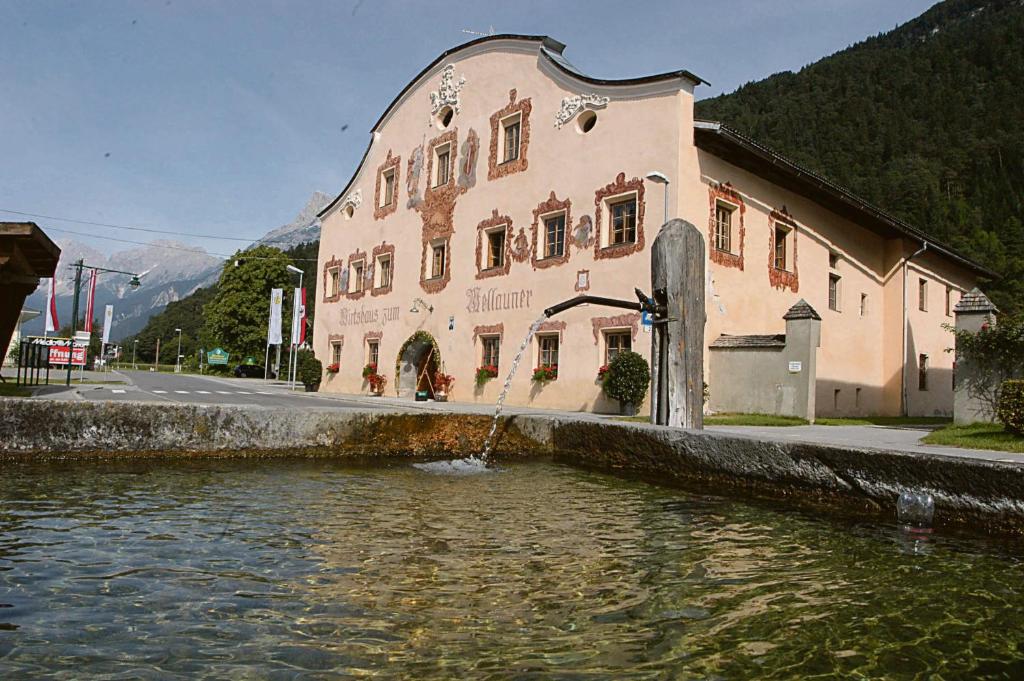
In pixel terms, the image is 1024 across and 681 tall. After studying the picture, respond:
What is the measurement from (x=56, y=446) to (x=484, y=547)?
185 inches

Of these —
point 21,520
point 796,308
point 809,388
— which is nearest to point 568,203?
point 796,308

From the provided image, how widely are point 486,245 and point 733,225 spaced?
783 cm

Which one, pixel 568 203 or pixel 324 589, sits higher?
pixel 568 203

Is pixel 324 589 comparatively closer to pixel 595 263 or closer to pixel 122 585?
pixel 122 585

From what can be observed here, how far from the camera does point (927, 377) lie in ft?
82.3

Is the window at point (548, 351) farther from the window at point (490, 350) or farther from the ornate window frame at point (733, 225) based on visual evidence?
the ornate window frame at point (733, 225)

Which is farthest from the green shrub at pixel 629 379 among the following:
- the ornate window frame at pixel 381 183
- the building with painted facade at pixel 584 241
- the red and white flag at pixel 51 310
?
the red and white flag at pixel 51 310

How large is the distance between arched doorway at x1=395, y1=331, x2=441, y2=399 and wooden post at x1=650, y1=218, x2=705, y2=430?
17.2 m

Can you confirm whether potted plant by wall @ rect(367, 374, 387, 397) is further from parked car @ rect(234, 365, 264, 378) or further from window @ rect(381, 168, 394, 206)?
parked car @ rect(234, 365, 264, 378)

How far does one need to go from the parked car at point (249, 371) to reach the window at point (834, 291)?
49178 mm

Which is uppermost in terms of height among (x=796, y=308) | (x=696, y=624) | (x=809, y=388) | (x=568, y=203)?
(x=568, y=203)

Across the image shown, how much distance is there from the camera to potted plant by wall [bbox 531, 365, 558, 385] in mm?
19547

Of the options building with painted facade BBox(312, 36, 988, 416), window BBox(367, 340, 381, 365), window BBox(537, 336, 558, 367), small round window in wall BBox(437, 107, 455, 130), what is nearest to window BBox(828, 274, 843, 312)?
building with painted facade BBox(312, 36, 988, 416)

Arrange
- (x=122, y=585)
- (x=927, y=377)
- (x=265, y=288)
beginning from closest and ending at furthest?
1. (x=122, y=585)
2. (x=927, y=377)
3. (x=265, y=288)
